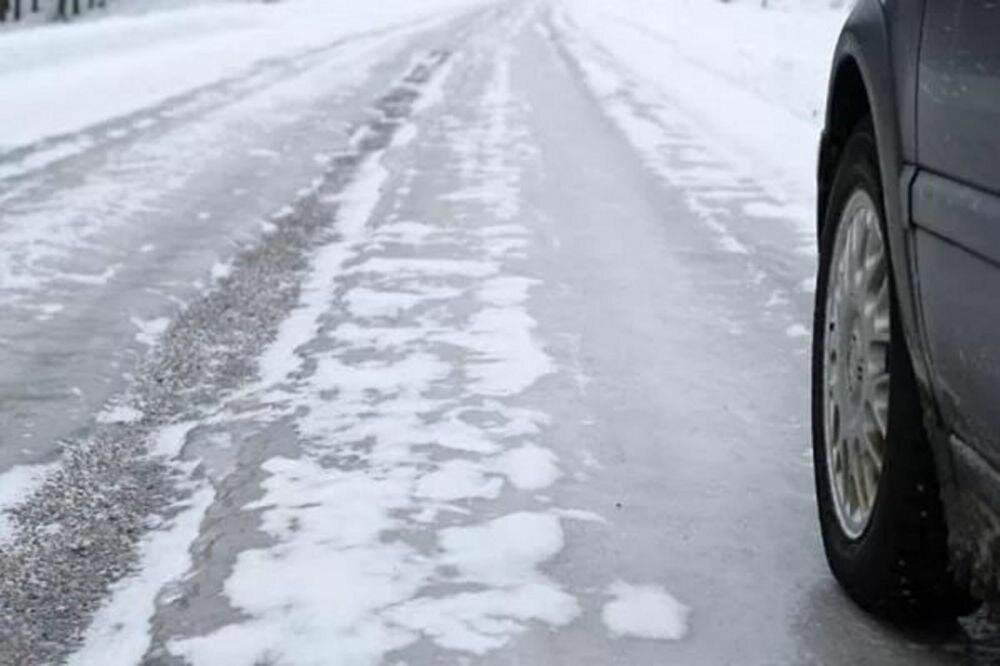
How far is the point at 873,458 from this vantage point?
2949mm

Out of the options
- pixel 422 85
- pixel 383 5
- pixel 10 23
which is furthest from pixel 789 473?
pixel 10 23

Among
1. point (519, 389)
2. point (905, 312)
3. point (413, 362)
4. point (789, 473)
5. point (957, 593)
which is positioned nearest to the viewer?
point (905, 312)

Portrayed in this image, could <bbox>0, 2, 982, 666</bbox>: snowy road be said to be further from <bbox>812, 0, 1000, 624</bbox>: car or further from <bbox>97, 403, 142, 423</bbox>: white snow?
<bbox>812, 0, 1000, 624</bbox>: car

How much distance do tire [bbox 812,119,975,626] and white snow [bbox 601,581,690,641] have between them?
0.36 m

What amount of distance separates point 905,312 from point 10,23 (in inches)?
2663

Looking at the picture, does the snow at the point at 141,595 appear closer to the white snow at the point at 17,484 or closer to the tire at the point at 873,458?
the white snow at the point at 17,484

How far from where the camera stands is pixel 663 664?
2.88 metres

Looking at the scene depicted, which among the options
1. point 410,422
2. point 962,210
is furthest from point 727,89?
point 962,210

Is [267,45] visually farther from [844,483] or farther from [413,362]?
[844,483]

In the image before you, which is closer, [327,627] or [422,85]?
[327,627]

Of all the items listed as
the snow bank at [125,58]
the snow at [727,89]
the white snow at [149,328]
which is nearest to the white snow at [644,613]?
the white snow at [149,328]

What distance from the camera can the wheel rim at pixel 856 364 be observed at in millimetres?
2953

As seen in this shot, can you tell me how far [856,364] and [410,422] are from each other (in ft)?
5.69

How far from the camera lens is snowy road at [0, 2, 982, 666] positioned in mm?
3098
